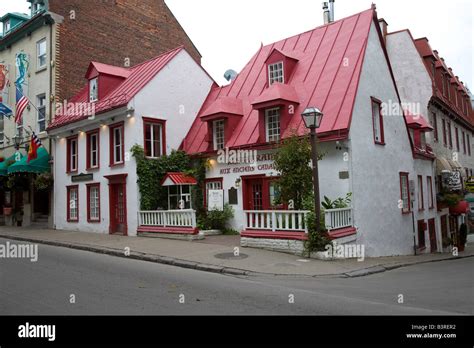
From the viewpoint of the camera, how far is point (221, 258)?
11969 mm

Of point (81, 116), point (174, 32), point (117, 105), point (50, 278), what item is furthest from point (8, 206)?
point (50, 278)

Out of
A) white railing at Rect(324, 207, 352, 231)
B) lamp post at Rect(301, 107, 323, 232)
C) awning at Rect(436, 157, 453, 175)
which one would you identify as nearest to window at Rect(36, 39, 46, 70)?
lamp post at Rect(301, 107, 323, 232)

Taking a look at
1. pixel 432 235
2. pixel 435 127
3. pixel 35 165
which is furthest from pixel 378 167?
pixel 35 165

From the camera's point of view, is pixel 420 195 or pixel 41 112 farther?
pixel 41 112

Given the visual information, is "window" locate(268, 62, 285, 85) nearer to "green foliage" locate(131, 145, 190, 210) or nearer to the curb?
"green foliage" locate(131, 145, 190, 210)

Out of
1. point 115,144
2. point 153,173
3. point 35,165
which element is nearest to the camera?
point 153,173

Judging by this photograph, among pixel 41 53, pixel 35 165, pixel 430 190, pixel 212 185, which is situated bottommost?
pixel 430 190

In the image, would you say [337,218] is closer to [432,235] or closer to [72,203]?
[432,235]

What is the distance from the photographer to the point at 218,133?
1930 cm

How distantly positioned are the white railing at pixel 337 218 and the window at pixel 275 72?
7.37 metres

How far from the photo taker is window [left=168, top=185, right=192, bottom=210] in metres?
18.6

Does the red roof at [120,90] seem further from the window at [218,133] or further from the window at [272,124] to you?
the window at [272,124]

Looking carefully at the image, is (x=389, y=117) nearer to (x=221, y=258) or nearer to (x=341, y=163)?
(x=341, y=163)

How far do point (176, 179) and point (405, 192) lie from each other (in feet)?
34.1
